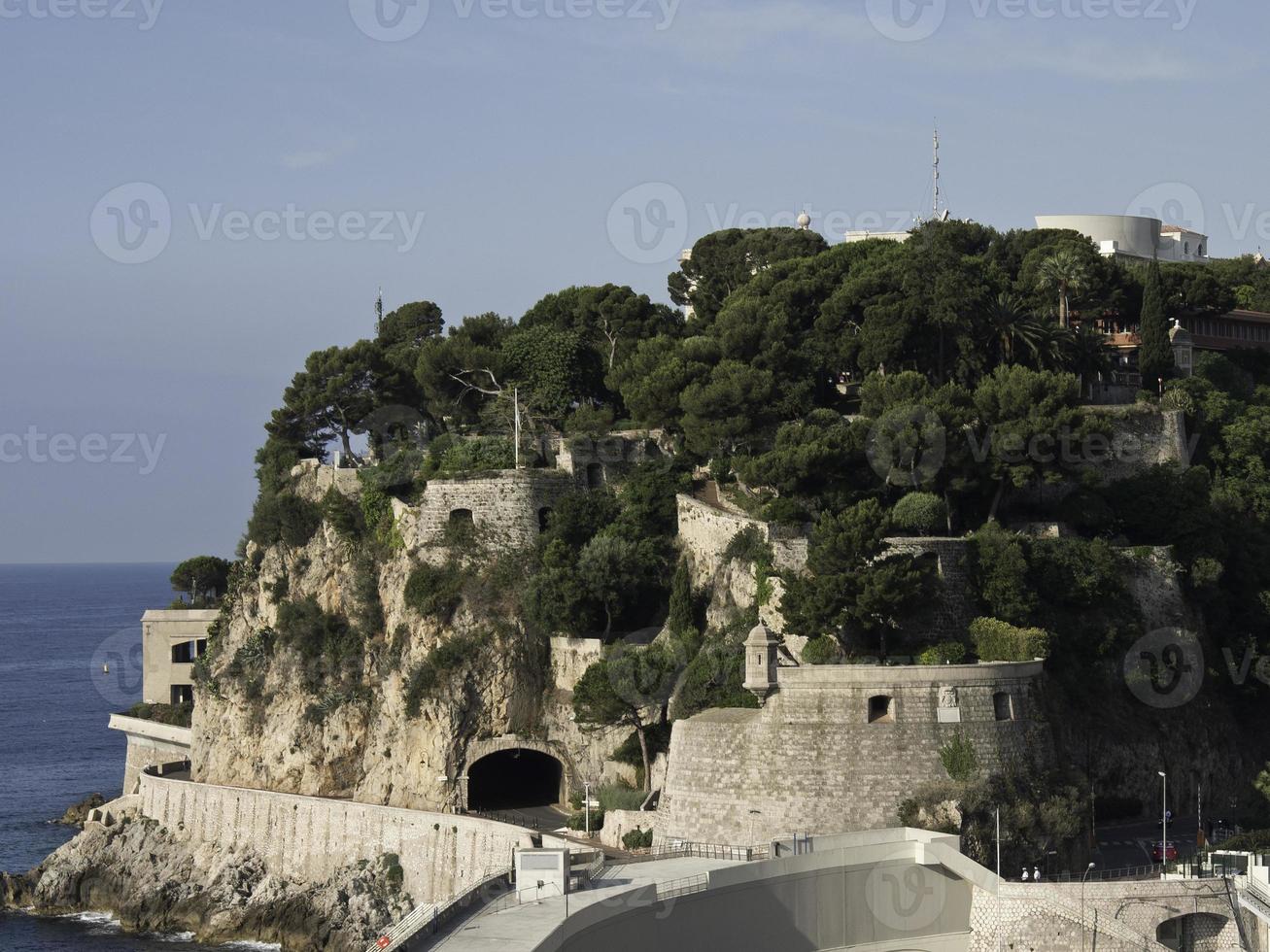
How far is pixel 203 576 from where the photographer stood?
93.1 meters

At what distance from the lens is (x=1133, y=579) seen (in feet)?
188

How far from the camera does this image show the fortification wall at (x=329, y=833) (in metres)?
52.8

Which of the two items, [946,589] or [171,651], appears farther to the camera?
[171,651]

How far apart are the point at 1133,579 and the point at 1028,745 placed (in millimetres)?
8988

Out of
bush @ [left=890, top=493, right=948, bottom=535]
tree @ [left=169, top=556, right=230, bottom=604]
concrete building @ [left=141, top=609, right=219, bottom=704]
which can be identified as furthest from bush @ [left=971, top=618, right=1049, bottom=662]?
tree @ [left=169, top=556, right=230, bottom=604]

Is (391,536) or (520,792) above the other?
(391,536)

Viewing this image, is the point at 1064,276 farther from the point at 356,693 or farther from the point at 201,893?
the point at 201,893

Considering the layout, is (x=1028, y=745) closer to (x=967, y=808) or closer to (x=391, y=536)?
(x=967, y=808)

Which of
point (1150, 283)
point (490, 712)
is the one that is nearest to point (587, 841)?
point (490, 712)

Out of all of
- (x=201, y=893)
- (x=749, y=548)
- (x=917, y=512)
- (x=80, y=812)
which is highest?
(x=917, y=512)

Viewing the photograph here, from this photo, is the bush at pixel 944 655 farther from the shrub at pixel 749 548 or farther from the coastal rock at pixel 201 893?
the coastal rock at pixel 201 893

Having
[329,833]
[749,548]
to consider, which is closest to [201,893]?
[329,833]

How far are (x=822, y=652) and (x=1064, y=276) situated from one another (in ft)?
73.2

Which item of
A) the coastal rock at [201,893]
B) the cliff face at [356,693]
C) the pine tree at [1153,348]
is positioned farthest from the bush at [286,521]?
the pine tree at [1153,348]
